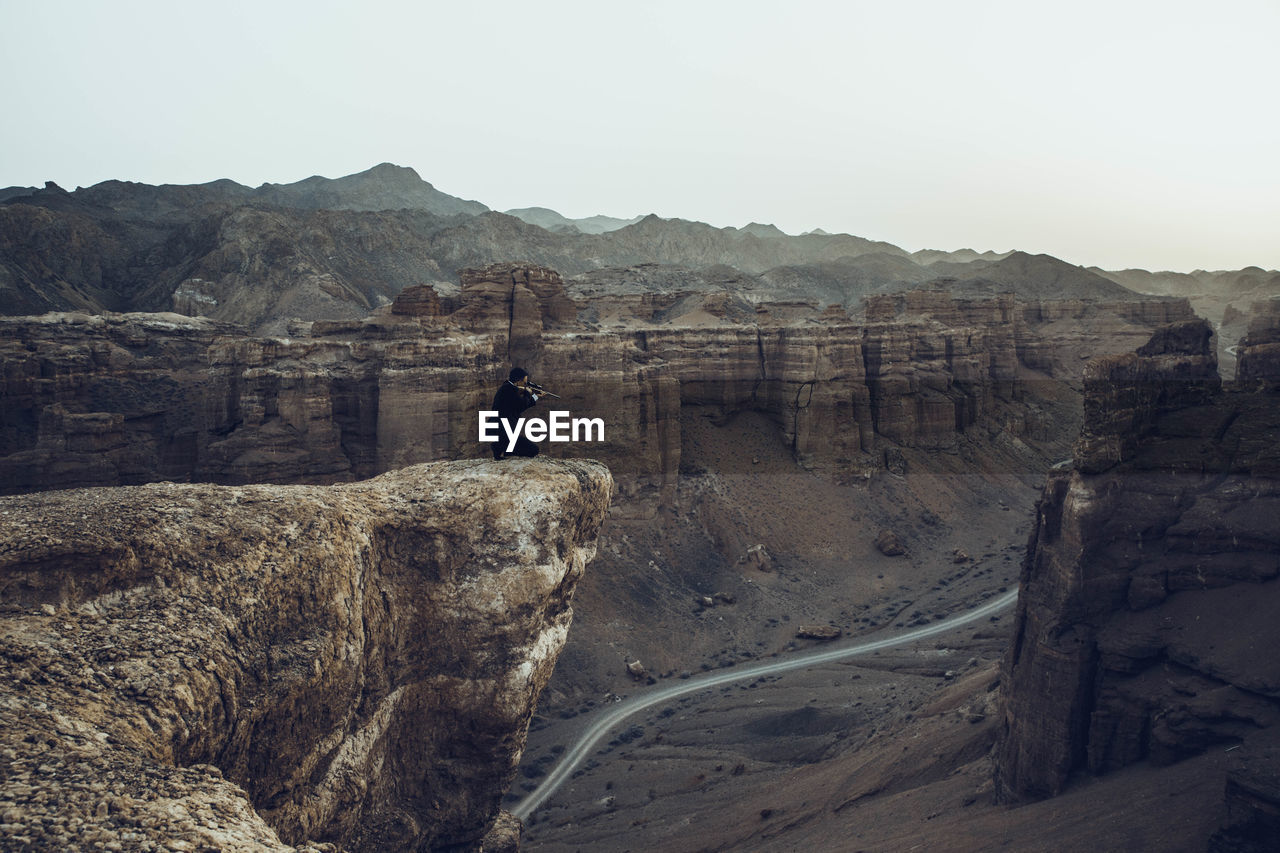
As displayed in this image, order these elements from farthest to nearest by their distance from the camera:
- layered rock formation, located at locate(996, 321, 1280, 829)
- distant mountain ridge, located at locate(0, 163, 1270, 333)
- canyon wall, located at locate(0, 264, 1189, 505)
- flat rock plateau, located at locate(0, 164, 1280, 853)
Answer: distant mountain ridge, located at locate(0, 163, 1270, 333), canyon wall, located at locate(0, 264, 1189, 505), layered rock formation, located at locate(996, 321, 1280, 829), flat rock plateau, located at locate(0, 164, 1280, 853)

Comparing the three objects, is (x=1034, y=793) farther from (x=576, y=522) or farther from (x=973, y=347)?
(x=973, y=347)

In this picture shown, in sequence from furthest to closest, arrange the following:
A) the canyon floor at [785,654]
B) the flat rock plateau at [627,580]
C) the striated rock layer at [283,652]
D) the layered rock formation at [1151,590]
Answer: the canyon floor at [785,654]
the layered rock formation at [1151,590]
the flat rock plateau at [627,580]
the striated rock layer at [283,652]

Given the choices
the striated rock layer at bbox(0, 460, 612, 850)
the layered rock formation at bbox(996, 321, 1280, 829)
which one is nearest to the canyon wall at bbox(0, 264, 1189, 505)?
the striated rock layer at bbox(0, 460, 612, 850)

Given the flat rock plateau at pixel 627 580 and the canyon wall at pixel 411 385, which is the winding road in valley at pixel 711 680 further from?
the canyon wall at pixel 411 385

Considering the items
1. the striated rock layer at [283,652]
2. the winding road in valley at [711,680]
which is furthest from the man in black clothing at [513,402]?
the winding road in valley at [711,680]

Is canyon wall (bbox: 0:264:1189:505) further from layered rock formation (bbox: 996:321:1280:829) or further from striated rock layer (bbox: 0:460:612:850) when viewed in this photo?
layered rock formation (bbox: 996:321:1280:829)

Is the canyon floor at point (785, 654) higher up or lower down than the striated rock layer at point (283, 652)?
lower down
